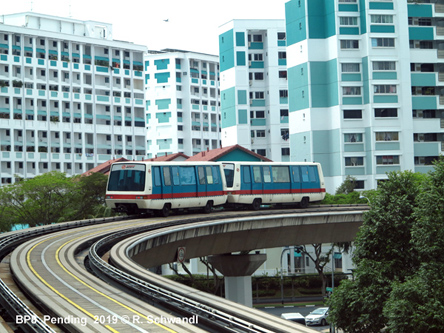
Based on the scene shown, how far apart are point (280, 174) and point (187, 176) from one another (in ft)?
29.1

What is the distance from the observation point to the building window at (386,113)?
82.7 m

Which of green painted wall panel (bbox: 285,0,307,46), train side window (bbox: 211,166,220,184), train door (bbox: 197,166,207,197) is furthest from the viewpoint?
green painted wall panel (bbox: 285,0,307,46)

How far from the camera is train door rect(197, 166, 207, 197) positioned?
4056cm

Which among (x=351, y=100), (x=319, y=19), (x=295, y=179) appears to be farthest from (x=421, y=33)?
(x=295, y=179)

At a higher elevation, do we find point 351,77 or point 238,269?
point 351,77

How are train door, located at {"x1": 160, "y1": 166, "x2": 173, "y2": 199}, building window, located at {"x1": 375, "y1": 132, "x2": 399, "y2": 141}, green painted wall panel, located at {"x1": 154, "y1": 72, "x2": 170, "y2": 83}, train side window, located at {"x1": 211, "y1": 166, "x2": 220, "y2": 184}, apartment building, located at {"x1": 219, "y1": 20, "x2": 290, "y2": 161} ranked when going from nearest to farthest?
train door, located at {"x1": 160, "y1": 166, "x2": 173, "y2": 199} < train side window, located at {"x1": 211, "y1": 166, "x2": 220, "y2": 184} < building window, located at {"x1": 375, "y1": 132, "x2": 399, "y2": 141} < apartment building, located at {"x1": 219, "y1": 20, "x2": 290, "y2": 161} < green painted wall panel, located at {"x1": 154, "y1": 72, "x2": 170, "y2": 83}

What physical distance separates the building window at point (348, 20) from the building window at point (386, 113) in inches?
400

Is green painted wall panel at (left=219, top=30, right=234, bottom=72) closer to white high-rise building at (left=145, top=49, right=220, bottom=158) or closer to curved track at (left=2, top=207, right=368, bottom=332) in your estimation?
white high-rise building at (left=145, top=49, right=220, bottom=158)

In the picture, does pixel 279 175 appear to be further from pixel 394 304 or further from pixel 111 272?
pixel 111 272

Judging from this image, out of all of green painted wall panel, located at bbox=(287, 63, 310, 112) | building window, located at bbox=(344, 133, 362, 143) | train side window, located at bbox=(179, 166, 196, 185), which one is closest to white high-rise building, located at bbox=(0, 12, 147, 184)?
green painted wall panel, located at bbox=(287, 63, 310, 112)

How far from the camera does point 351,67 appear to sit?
8312 cm

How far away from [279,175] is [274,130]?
207 ft

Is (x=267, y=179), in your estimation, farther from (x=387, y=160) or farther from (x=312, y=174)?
(x=387, y=160)

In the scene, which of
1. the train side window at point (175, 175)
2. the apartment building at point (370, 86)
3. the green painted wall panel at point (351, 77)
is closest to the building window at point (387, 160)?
the apartment building at point (370, 86)
